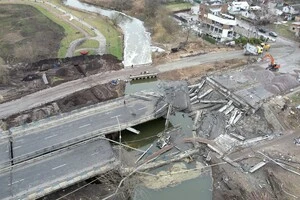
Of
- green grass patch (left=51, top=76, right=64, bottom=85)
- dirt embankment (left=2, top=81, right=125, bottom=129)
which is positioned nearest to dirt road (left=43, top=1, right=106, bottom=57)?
green grass patch (left=51, top=76, right=64, bottom=85)

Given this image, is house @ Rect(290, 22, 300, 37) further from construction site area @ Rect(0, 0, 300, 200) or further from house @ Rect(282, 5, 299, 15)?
construction site area @ Rect(0, 0, 300, 200)

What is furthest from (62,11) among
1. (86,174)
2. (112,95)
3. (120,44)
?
(86,174)

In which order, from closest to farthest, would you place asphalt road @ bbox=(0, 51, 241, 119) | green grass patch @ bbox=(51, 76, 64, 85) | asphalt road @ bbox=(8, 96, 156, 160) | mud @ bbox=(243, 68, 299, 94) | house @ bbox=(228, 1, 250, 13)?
1. asphalt road @ bbox=(8, 96, 156, 160)
2. asphalt road @ bbox=(0, 51, 241, 119)
3. mud @ bbox=(243, 68, 299, 94)
4. green grass patch @ bbox=(51, 76, 64, 85)
5. house @ bbox=(228, 1, 250, 13)

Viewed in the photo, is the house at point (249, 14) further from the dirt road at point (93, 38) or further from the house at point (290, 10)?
the dirt road at point (93, 38)

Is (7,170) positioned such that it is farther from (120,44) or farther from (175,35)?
(175,35)

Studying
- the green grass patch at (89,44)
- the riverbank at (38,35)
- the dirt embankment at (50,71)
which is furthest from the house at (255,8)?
the riverbank at (38,35)
